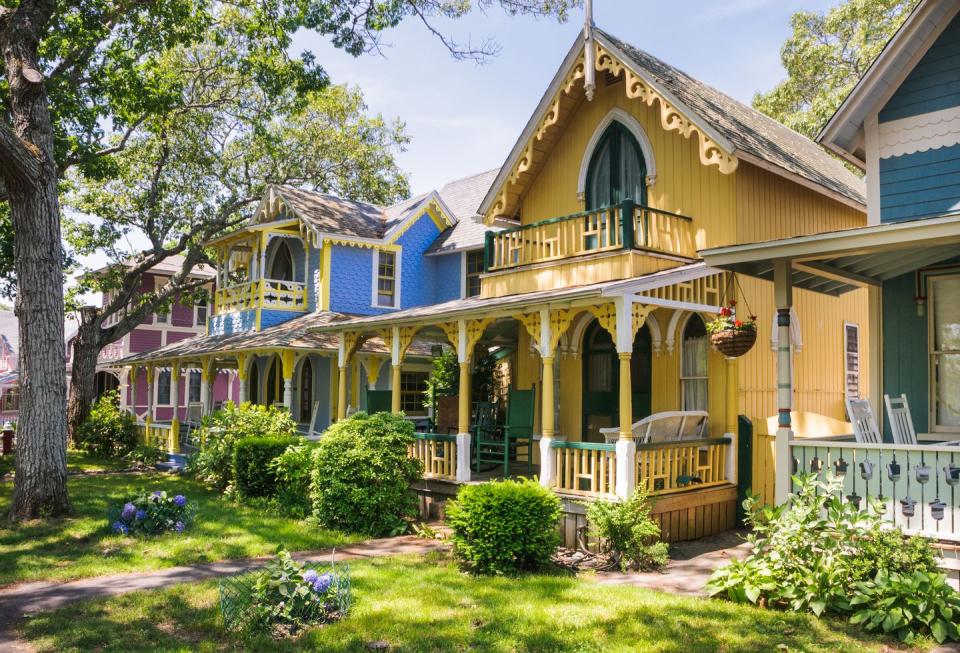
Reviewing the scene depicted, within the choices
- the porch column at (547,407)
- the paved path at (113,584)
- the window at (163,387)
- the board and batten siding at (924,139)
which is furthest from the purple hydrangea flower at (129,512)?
the window at (163,387)

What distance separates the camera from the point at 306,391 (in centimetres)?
2233

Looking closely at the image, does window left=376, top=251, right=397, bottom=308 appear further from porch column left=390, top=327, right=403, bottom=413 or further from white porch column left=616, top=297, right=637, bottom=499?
white porch column left=616, top=297, right=637, bottom=499

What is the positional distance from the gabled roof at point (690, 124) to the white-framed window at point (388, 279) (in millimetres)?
7575

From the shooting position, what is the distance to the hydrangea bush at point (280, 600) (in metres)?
6.62

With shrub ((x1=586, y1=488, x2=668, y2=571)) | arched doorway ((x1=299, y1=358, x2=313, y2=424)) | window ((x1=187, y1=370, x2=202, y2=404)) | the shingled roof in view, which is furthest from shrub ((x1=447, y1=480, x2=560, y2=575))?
window ((x1=187, y1=370, x2=202, y2=404))

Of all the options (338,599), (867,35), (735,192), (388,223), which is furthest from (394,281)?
(867,35)

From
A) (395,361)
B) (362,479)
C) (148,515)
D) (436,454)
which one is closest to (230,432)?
(395,361)

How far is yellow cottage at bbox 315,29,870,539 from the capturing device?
10.6 m

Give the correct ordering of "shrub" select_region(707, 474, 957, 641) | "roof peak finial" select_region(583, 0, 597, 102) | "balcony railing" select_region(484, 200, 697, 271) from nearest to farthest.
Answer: "shrub" select_region(707, 474, 957, 641), "balcony railing" select_region(484, 200, 697, 271), "roof peak finial" select_region(583, 0, 597, 102)

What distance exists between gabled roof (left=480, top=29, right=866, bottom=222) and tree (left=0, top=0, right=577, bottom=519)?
1589 mm

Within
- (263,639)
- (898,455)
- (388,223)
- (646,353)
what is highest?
(388,223)

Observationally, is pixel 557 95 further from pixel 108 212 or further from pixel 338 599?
pixel 108 212

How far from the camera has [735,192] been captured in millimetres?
11867

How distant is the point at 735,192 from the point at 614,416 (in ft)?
13.9
